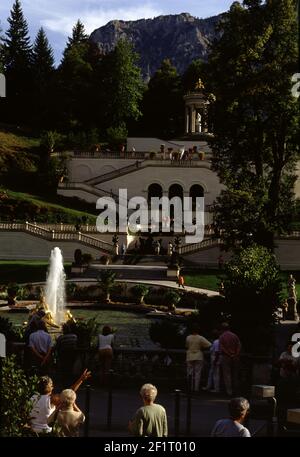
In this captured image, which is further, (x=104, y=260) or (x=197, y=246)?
(x=197, y=246)

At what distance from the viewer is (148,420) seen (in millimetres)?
9609

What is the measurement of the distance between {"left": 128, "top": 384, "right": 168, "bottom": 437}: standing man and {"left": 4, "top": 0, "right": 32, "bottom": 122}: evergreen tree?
283 feet

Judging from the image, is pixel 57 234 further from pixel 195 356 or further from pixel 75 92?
pixel 75 92

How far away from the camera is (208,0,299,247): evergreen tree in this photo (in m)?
35.2

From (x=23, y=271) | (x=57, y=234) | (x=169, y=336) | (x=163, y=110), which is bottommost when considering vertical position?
(x=169, y=336)

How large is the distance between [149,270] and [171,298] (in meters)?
9.21

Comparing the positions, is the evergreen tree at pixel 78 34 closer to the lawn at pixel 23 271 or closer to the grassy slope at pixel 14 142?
the grassy slope at pixel 14 142

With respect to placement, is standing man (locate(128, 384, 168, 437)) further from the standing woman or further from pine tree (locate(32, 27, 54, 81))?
pine tree (locate(32, 27, 54, 81))

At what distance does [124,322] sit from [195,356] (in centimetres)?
1339

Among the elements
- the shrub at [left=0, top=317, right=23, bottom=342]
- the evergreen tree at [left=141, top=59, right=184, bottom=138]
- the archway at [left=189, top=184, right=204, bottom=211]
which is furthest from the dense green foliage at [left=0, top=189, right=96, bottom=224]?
the evergreen tree at [left=141, top=59, right=184, bottom=138]

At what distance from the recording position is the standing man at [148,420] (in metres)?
9.55

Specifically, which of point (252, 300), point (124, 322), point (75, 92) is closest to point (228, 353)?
point (252, 300)

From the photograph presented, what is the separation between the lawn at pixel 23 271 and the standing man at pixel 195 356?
24073 millimetres

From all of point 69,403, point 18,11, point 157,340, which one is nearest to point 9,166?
point 18,11
